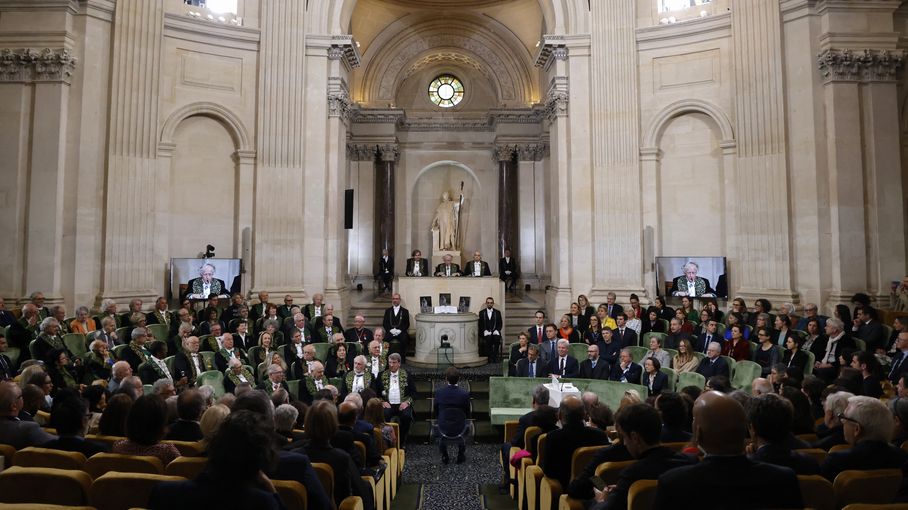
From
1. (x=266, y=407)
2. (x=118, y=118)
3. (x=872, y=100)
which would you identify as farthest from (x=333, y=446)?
(x=872, y=100)

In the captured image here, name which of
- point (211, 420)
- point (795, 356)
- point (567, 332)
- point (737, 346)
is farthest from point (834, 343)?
point (211, 420)

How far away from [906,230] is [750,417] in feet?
37.7

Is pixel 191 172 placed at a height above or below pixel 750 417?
above

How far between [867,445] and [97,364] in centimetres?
798

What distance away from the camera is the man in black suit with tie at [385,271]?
1944 cm

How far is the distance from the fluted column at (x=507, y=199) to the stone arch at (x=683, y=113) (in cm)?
754

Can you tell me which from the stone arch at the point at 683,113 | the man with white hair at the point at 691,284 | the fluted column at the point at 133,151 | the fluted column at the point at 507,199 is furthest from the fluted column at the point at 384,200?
the man with white hair at the point at 691,284

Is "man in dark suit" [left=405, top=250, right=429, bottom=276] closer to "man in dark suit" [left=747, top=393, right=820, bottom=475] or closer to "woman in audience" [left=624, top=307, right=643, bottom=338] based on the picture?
"woman in audience" [left=624, top=307, right=643, bottom=338]

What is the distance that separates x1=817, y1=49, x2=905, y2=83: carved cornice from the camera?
11555 mm

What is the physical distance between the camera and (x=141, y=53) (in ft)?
40.8

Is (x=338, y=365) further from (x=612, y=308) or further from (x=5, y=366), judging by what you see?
(x=612, y=308)

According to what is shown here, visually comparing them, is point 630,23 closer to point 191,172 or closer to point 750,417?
point 191,172

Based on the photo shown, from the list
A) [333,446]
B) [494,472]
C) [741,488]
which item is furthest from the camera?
[494,472]

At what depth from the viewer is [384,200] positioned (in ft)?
69.3
